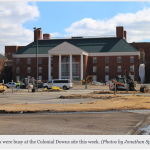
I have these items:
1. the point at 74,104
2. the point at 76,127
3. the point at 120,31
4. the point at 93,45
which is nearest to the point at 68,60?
the point at 93,45

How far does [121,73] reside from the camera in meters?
94.4

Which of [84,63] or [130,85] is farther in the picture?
[84,63]

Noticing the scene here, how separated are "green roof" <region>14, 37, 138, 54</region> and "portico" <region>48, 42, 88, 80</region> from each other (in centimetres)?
585

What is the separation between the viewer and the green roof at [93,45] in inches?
3762

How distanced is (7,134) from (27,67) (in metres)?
88.7

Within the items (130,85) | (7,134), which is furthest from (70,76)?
(7,134)

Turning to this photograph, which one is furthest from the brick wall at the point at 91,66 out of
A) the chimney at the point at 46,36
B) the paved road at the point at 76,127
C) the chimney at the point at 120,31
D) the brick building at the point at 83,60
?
the paved road at the point at 76,127

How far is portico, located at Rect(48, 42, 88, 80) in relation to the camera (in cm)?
8900

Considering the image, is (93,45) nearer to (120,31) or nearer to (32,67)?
(120,31)

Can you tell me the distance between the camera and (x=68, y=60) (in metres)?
94.2

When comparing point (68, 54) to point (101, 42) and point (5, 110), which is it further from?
point (5, 110)

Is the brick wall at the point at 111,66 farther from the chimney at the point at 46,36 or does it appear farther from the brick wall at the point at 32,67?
the chimney at the point at 46,36

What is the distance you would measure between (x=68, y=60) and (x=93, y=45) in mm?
10445

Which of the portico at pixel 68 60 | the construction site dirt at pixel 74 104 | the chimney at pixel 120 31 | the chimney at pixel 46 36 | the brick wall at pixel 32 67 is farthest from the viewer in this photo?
the chimney at pixel 46 36
